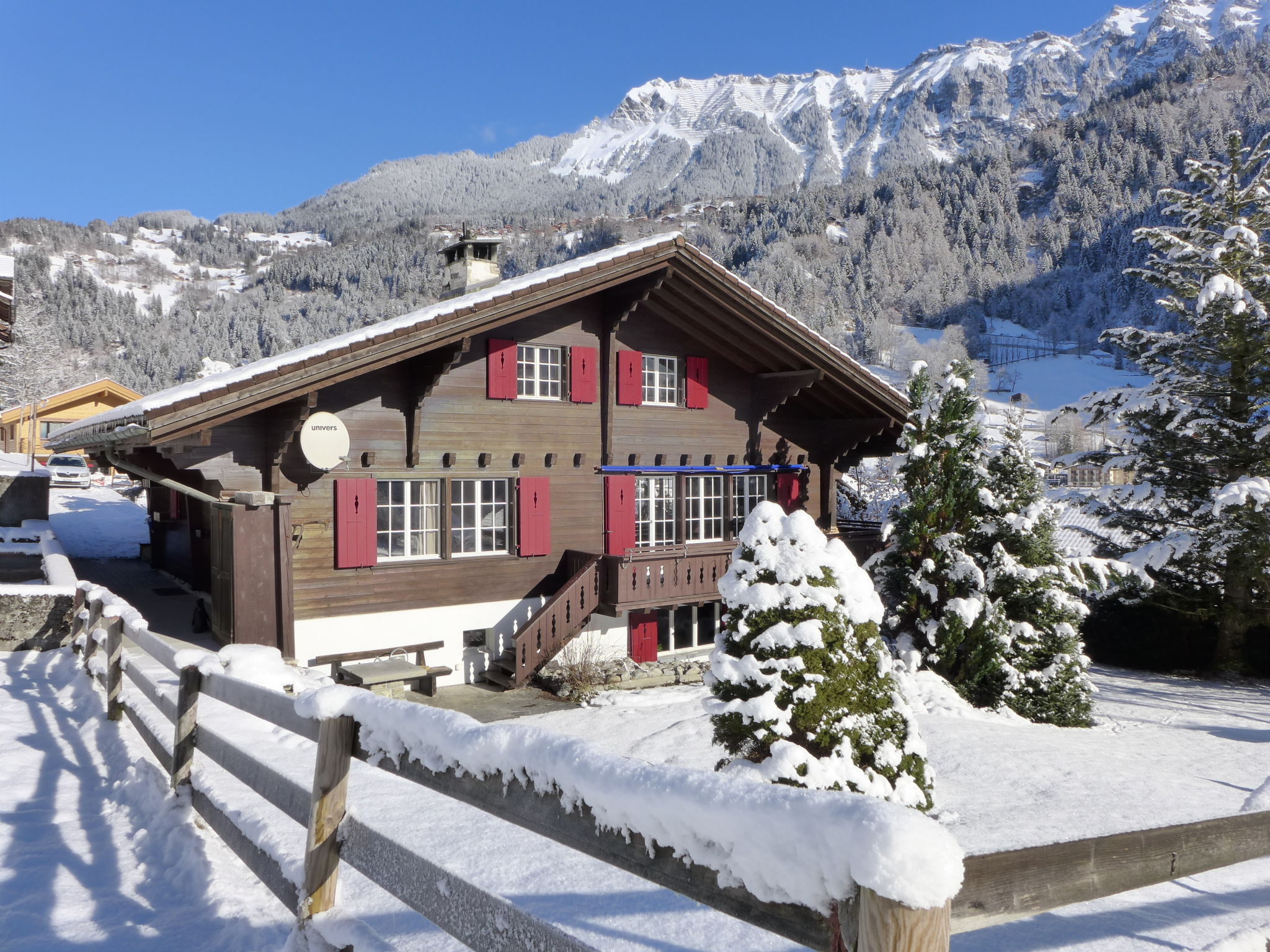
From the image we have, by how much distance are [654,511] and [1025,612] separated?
6496 millimetres

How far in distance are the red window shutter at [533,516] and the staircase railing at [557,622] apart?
82 cm

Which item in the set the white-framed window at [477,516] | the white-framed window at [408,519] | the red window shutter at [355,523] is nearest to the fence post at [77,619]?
the red window shutter at [355,523]

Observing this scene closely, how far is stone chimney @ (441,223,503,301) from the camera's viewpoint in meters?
19.1

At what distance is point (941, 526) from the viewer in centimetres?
1362

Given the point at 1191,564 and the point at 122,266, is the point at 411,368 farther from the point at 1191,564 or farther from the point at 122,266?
the point at 122,266

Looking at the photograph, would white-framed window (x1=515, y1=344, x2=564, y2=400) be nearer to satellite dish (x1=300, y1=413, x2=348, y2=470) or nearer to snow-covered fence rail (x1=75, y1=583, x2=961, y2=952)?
satellite dish (x1=300, y1=413, x2=348, y2=470)

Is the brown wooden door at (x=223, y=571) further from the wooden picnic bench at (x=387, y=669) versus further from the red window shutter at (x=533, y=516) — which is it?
the red window shutter at (x=533, y=516)

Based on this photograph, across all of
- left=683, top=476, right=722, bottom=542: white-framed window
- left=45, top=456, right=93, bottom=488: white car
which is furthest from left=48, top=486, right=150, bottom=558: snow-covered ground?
left=683, top=476, right=722, bottom=542: white-framed window

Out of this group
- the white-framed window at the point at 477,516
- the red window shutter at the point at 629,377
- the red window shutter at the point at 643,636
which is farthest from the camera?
the red window shutter at the point at 643,636

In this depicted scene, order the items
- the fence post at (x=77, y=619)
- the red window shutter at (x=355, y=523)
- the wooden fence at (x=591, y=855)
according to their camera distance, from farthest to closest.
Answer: the red window shutter at (x=355, y=523) < the fence post at (x=77, y=619) < the wooden fence at (x=591, y=855)

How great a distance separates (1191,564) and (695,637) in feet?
34.1

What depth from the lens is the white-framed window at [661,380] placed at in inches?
625

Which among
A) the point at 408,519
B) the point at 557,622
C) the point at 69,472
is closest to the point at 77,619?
the point at 408,519

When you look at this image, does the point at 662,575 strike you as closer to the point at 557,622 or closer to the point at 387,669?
the point at 557,622
